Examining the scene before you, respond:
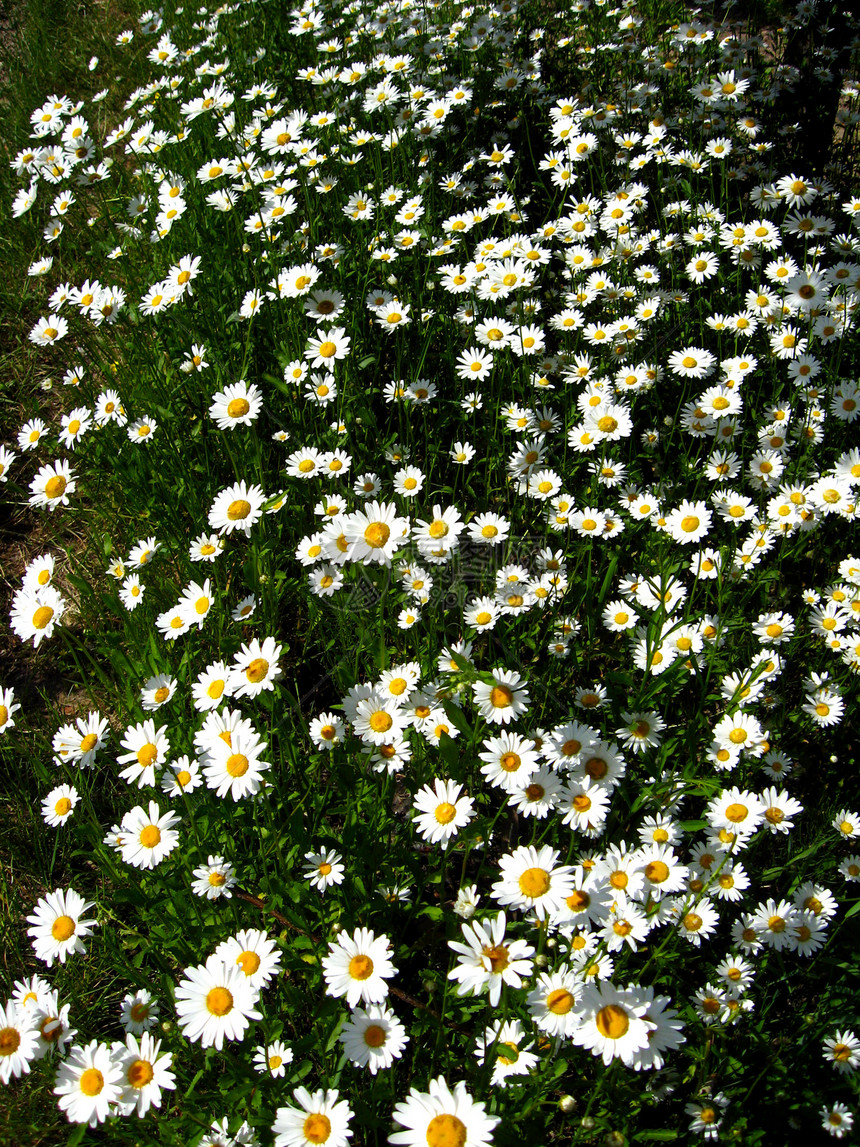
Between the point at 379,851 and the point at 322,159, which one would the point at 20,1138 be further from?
the point at 322,159

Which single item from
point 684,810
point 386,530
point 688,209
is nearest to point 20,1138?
point 386,530

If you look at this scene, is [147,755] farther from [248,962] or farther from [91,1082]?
[91,1082]

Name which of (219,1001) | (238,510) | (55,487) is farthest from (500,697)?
(55,487)

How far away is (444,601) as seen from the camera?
10.1 ft

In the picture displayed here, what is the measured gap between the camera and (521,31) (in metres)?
5.86

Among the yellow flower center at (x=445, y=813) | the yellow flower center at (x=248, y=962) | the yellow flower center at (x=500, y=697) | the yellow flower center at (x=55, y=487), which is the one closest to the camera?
the yellow flower center at (x=248, y=962)

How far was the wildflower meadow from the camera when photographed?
6.56 feet

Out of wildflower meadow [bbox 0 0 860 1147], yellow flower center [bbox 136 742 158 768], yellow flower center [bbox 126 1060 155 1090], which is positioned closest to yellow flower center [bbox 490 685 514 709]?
wildflower meadow [bbox 0 0 860 1147]

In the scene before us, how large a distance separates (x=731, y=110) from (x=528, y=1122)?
5.23 meters

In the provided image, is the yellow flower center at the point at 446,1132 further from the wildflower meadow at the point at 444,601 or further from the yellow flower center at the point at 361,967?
the yellow flower center at the point at 361,967

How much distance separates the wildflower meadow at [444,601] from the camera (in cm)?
200

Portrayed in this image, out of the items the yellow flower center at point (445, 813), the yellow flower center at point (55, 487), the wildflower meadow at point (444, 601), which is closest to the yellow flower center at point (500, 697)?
the wildflower meadow at point (444, 601)

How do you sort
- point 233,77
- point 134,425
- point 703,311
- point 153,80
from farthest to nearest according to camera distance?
point 153,80
point 233,77
point 703,311
point 134,425

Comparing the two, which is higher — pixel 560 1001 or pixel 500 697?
pixel 500 697
